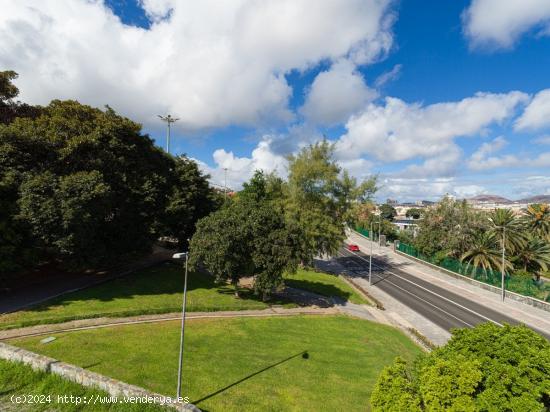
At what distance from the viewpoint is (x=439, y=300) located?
121ft

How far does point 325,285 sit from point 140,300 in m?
20.5

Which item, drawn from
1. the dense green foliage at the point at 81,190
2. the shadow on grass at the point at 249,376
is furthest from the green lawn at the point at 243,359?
the dense green foliage at the point at 81,190

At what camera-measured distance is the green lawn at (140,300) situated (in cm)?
1919

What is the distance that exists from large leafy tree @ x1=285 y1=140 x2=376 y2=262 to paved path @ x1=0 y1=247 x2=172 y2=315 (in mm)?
18670

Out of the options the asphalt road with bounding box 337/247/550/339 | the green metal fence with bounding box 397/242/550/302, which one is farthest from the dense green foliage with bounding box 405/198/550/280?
the asphalt road with bounding box 337/247/550/339

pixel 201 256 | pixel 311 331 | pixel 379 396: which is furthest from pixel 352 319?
pixel 379 396

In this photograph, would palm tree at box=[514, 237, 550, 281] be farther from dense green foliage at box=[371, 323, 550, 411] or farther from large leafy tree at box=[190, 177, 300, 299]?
dense green foliage at box=[371, 323, 550, 411]

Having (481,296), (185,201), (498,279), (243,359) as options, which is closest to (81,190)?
(185,201)

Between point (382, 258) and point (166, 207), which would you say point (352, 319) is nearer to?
point (166, 207)

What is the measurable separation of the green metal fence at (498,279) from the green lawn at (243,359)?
24269 millimetres

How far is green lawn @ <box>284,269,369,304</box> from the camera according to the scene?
112ft

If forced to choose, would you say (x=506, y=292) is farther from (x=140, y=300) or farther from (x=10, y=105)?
(x=10, y=105)

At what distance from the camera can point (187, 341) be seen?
18.1 meters

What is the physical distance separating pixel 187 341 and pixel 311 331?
8.80 metres
